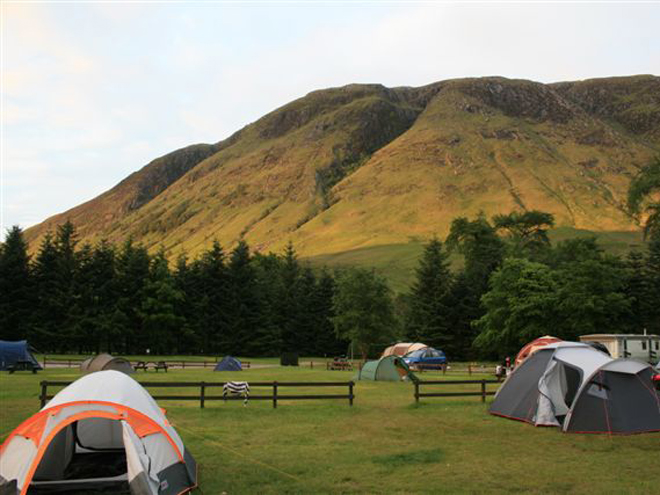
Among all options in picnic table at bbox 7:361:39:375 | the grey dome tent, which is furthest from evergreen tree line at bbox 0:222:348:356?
the grey dome tent

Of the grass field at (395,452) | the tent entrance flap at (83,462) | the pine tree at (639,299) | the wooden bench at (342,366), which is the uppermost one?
the pine tree at (639,299)

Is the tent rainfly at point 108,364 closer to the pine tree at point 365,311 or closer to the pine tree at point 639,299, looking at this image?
the pine tree at point 365,311

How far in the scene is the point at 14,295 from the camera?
61.8 meters

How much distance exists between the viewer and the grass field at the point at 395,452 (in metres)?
10.2

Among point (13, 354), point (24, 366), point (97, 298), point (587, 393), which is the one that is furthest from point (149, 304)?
point (587, 393)

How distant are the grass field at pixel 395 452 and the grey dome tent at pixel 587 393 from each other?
0.48 meters

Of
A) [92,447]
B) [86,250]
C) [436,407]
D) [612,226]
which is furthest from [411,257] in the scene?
[92,447]

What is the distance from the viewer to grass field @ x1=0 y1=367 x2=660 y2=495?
10.2 meters

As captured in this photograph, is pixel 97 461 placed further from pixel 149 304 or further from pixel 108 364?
pixel 149 304

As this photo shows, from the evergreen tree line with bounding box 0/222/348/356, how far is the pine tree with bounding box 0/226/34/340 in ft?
0.34

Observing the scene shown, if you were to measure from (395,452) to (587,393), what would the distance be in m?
5.64

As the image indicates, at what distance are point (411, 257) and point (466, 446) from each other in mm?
123701

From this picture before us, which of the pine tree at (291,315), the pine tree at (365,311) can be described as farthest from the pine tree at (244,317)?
the pine tree at (365,311)

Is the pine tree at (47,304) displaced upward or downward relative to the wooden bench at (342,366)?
upward
